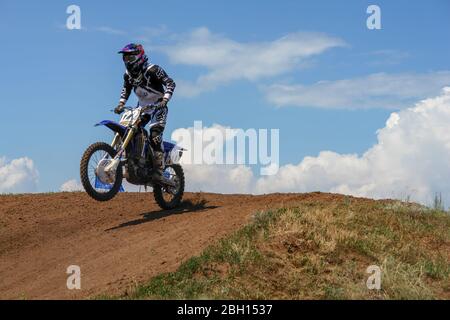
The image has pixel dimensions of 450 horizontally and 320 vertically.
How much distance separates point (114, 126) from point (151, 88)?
1.89 metres

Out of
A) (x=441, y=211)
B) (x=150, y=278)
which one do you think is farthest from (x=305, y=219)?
(x=441, y=211)

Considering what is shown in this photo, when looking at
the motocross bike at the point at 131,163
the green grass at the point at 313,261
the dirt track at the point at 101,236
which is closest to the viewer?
the green grass at the point at 313,261

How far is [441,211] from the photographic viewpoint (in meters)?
14.3

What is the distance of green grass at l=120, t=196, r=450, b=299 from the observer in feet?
27.5

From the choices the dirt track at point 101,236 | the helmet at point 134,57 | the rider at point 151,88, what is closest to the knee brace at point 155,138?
the rider at point 151,88

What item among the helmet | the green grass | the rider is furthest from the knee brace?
the green grass

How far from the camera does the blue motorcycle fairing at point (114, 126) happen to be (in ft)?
41.8

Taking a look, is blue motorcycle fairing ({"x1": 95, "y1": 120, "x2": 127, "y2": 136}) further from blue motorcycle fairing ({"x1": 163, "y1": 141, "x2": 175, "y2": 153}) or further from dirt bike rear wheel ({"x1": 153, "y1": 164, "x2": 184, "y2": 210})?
dirt bike rear wheel ({"x1": 153, "y1": 164, "x2": 184, "y2": 210})

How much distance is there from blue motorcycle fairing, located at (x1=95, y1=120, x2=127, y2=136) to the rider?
0.93m

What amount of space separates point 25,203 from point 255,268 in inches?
380

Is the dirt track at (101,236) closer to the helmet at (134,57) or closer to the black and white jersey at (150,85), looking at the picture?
Answer: the black and white jersey at (150,85)

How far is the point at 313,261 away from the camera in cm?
921
